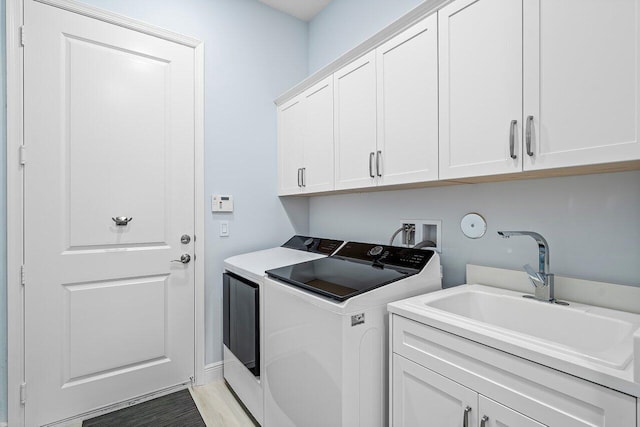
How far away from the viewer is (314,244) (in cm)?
225

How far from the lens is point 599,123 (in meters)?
0.92

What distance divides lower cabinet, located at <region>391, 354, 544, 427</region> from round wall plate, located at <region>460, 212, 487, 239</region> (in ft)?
2.35

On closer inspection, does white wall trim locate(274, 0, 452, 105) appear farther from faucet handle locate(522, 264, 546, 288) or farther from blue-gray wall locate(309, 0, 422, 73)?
faucet handle locate(522, 264, 546, 288)

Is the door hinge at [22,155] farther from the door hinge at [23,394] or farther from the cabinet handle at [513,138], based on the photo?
the cabinet handle at [513,138]

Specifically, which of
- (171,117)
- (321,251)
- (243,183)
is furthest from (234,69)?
(321,251)

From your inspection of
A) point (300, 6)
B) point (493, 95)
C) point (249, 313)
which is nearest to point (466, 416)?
point (493, 95)

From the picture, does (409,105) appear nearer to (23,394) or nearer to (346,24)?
(346,24)

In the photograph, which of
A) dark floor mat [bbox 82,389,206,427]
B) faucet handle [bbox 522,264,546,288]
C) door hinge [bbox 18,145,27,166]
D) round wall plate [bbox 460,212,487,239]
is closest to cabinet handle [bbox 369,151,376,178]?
round wall plate [bbox 460,212,487,239]

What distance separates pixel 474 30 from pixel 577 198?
2.48 ft

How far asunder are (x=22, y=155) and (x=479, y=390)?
2.35 metres

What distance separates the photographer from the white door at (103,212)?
68.8 inches

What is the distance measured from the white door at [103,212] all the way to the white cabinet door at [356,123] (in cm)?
105

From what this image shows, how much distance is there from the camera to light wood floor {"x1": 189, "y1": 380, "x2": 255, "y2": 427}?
71.7 inches

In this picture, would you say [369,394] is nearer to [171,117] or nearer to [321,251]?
[321,251]
